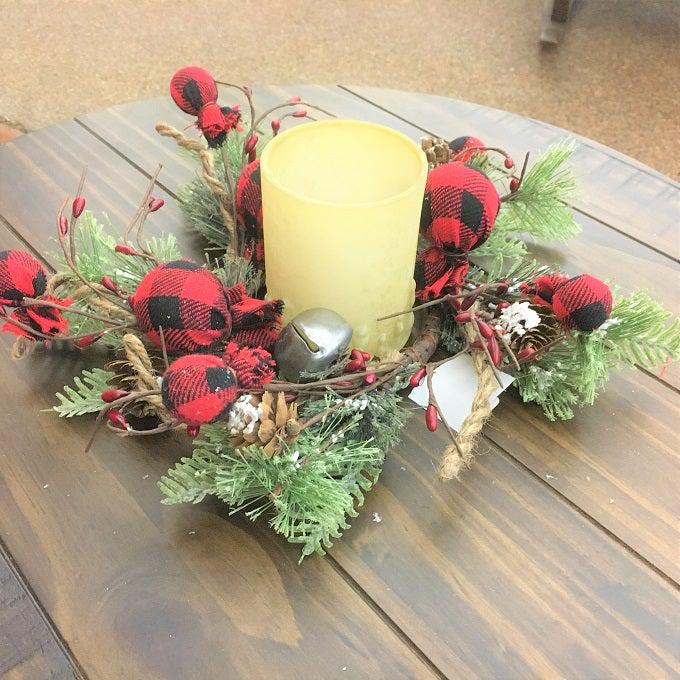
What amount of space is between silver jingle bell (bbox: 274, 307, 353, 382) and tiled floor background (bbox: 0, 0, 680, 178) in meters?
1.33

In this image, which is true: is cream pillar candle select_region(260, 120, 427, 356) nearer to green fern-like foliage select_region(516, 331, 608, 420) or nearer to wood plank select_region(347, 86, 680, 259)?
green fern-like foliage select_region(516, 331, 608, 420)

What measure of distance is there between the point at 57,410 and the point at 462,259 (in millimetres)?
301

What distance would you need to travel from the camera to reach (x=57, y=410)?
0.47 metres

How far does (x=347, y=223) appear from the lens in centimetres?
40

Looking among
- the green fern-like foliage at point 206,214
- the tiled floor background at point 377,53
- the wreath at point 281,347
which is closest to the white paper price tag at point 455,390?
the wreath at point 281,347

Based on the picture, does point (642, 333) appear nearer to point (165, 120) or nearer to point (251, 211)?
point (251, 211)

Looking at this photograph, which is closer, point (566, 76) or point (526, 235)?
point (526, 235)

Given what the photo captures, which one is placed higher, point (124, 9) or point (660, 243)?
point (660, 243)

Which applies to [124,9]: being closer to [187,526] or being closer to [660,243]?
[660,243]

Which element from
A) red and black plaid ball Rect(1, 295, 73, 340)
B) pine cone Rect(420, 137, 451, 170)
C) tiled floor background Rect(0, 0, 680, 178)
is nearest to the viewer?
red and black plaid ball Rect(1, 295, 73, 340)

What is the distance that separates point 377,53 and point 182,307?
1599mm

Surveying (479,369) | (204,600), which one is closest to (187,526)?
(204,600)

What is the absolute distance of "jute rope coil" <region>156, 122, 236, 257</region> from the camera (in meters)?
0.53

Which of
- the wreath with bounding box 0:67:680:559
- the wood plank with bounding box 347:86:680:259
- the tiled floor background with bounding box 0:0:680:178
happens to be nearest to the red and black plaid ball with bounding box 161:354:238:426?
the wreath with bounding box 0:67:680:559
